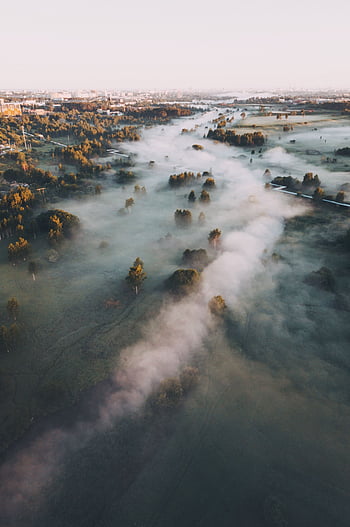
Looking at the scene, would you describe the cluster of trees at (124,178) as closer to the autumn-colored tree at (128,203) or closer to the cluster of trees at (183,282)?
the autumn-colored tree at (128,203)

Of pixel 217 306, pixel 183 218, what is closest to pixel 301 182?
pixel 183 218

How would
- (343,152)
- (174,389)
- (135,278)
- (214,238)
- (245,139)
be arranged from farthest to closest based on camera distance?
(245,139)
(343,152)
(214,238)
(135,278)
(174,389)

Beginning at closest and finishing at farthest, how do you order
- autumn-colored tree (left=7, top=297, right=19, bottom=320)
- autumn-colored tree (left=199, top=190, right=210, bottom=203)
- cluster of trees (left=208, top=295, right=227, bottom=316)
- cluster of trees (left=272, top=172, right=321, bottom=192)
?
autumn-colored tree (left=7, top=297, right=19, bottom=320) < cluster of trees (left=208, top=295, right=227, bottom=316) < autumn-colored tree (left=199, top=190, right=210, bottom=203) < cluster of trees (left=272, top=172, right=321, bottom=192)

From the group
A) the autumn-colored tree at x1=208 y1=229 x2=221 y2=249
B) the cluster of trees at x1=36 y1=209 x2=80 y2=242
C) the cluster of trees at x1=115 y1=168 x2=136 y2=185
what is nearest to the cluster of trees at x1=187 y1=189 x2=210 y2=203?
the autumn-colored tree at x1=208 y1=229 x2=221 y2=249

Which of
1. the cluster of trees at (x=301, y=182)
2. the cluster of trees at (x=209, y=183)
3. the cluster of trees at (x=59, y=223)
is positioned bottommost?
the cluster of trees at (x=59, y=223)

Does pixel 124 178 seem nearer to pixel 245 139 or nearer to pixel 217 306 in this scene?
pixel 245 139

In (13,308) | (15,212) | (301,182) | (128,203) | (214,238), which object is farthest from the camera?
(301,182)

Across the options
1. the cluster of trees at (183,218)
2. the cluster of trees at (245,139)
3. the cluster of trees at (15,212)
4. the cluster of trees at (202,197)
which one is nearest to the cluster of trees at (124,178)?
the cluster of trees at (202,197)

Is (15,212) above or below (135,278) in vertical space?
above

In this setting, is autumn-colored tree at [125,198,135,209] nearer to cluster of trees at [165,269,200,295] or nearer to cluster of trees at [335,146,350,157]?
cluster of trees at [165,269,200,295]

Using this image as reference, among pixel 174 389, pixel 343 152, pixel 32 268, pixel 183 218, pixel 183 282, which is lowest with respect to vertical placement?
pixel 174 389

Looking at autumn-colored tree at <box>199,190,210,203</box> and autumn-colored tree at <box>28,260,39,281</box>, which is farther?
autumn-colored tree at <box>199,190,210,203</box>

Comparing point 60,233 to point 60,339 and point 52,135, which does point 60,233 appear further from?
point 52,135
